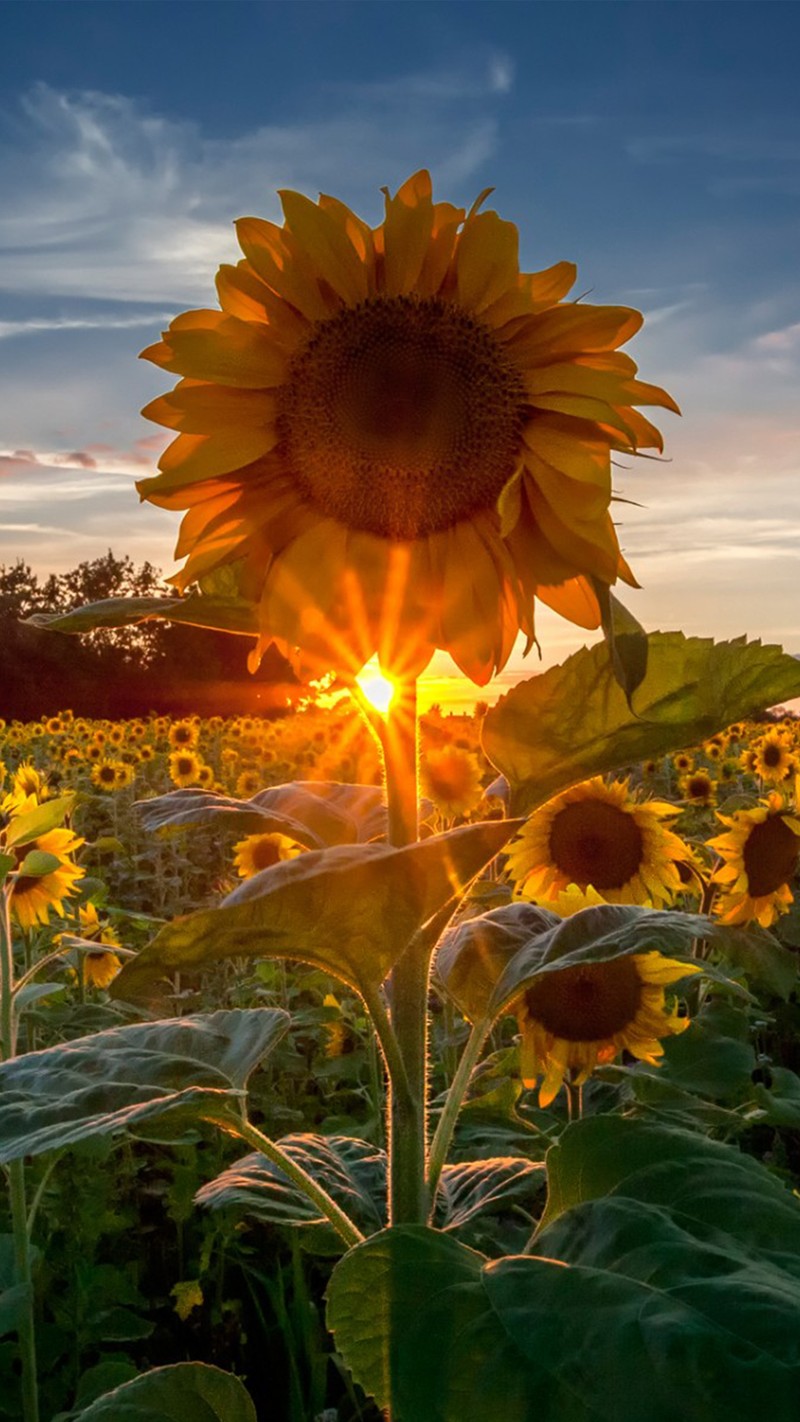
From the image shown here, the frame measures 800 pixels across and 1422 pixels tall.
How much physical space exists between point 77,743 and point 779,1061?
9458 mm

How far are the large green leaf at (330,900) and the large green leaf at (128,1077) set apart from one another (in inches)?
7.3

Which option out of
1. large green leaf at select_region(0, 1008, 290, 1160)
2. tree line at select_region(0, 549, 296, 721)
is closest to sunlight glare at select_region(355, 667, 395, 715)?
large green leaf at select_region(0, 1008, 290, 1160)

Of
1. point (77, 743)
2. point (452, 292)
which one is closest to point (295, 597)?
point (452, 292)

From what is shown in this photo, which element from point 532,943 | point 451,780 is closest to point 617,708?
point 532,943

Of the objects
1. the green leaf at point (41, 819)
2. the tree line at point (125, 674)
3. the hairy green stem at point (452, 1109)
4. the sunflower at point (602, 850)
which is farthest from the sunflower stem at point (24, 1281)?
the tree line at point (125, 674)

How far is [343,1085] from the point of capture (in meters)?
4.93

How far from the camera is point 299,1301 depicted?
2.60m

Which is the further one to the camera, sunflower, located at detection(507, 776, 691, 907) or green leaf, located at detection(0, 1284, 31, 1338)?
sunflower, located at detection(507, 776, 691, 907)

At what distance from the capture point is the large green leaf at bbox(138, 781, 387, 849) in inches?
55.7

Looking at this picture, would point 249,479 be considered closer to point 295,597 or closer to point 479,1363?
point 295,597

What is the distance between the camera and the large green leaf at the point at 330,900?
91 cm

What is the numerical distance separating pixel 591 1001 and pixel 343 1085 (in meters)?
2.76

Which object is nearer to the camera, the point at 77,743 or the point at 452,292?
the point at 452,292

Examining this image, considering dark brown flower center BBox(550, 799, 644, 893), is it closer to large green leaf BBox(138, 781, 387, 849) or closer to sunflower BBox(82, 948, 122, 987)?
large green leaf BBox(138, 781, 387, 849)
